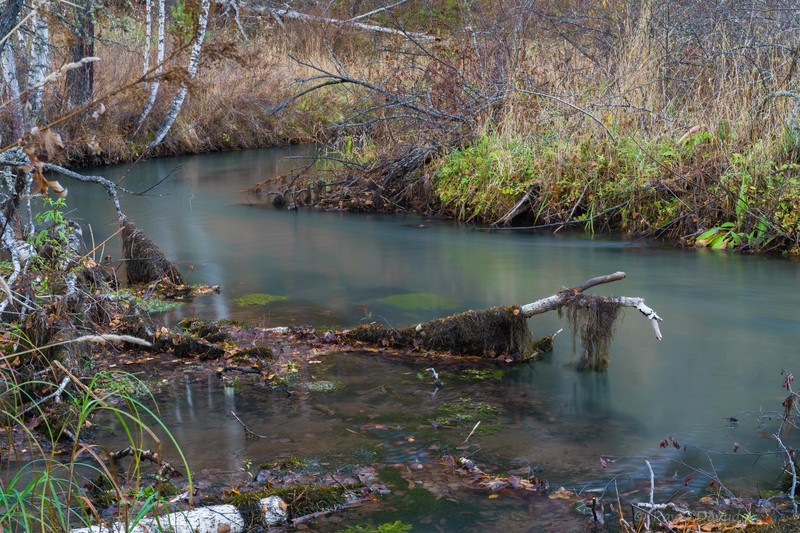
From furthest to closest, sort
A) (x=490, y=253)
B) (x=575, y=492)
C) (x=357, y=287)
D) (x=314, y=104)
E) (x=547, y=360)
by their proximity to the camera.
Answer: (x=314, y=104) < (x=490, y=253) < (x=357, y=287) < (x=547, y=360) < (x=575, y=492)

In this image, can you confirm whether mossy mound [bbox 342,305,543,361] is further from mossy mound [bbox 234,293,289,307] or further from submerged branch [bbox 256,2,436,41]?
submerged branch [bbox 256,2,436,41]

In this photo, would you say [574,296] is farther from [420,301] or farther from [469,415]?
[420,301]

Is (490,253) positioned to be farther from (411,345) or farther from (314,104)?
(314,104)

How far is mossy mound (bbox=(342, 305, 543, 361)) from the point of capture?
664cm

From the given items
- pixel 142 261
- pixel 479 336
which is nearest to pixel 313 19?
pixel 142 261

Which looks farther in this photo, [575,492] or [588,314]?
[588,314]

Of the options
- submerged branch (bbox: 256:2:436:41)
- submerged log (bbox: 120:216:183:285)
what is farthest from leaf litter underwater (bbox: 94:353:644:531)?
submerged branch (bbox: 256:2:436:41)

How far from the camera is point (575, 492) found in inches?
177

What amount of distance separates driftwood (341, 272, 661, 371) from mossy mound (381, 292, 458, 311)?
57.4 inches

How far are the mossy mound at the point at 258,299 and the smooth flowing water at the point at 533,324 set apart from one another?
11cm

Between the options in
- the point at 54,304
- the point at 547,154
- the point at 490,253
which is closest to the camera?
the point at 54,304

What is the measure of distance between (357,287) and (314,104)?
13924 millimetres

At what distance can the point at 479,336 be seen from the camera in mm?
6699

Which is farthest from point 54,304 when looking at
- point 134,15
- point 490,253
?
point 134,15
